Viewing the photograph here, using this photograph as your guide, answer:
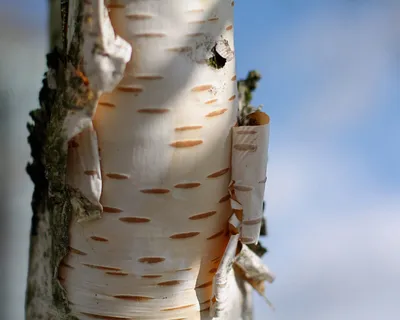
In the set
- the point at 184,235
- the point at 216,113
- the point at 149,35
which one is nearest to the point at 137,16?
the point at 149,35

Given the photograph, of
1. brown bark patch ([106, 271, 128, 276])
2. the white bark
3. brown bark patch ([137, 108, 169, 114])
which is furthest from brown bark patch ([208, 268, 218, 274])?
brown bark patch ([137, 108, 169, 114])

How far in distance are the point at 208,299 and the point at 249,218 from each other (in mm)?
113

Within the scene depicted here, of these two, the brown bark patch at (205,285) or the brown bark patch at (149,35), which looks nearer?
the brown bark patch at (149,35)

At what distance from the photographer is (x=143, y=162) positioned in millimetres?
650

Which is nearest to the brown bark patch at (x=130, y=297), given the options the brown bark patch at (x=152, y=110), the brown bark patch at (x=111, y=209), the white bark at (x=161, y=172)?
the white bark at (x=161, y=172)

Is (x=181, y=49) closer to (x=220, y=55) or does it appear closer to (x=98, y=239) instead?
(x=220, y=55)

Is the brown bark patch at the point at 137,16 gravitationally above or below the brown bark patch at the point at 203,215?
above

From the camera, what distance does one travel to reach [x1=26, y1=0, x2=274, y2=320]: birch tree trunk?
0.62 m

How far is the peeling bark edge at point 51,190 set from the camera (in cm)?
64

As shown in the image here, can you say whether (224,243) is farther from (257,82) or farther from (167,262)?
(257,82)

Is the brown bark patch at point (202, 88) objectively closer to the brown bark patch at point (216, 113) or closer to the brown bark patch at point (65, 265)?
the brown bark patch at point (216, 113)

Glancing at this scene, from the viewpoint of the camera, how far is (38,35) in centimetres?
127

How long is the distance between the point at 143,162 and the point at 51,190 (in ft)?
0.39

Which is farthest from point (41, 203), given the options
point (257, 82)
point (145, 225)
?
point (257, 82)
